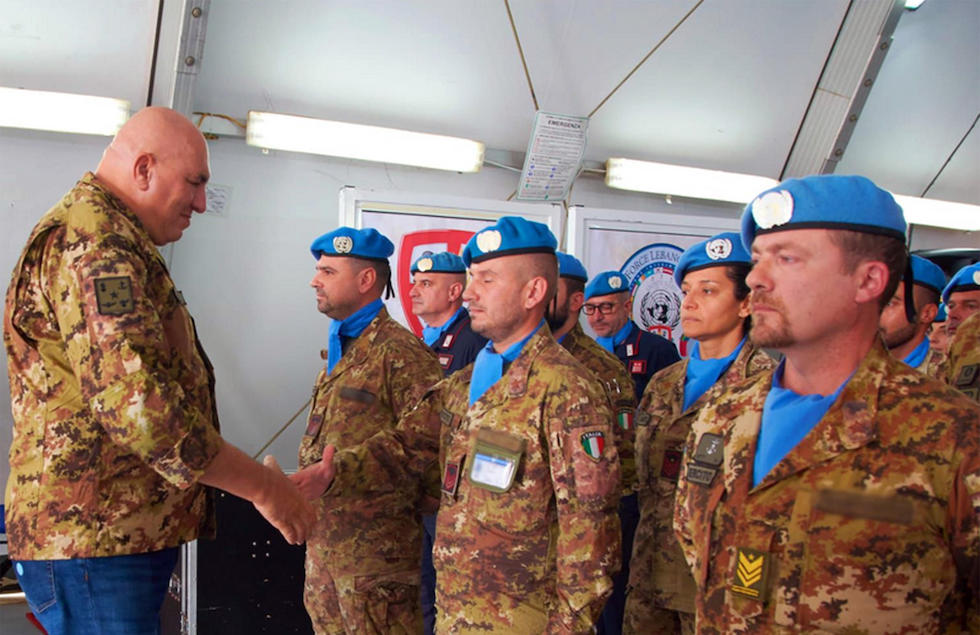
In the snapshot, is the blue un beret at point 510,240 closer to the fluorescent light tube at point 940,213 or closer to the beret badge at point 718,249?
the beret badge at point 718,249

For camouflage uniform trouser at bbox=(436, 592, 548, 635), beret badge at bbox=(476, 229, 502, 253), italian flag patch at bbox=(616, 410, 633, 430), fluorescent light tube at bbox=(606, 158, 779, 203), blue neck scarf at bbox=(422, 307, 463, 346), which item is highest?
fluorescent light tube at bbox=(606, 158, 779, 203)

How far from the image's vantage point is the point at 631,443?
10.4 feet

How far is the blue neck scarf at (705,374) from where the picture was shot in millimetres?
2541

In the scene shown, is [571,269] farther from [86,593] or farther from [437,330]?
[86,593]

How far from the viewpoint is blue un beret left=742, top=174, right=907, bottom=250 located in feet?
4.57

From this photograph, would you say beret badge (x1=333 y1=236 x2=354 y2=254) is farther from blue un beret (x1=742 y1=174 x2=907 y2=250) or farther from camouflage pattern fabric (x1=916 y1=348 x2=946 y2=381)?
camouflage pattern fabric (x1=916 y1=348 x2=946 y2=381)

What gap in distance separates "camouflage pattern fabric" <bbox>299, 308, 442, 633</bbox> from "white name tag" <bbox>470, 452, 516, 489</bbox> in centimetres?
50

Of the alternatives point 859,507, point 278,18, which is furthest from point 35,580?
point 278,18

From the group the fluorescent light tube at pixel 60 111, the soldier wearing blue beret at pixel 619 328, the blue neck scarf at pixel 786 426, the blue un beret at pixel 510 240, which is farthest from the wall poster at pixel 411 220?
the blue neck scarf at pixel 786 426

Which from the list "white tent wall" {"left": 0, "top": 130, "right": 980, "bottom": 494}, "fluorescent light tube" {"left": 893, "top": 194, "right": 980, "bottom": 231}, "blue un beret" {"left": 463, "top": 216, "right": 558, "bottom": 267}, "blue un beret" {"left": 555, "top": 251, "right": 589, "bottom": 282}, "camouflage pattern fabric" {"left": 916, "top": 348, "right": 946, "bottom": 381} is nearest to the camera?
"blue un beret" {"left": 463, "top": 216, "right": 558, "bottom": 267}

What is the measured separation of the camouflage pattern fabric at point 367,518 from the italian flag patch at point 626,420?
81cm

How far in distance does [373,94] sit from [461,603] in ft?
12.5

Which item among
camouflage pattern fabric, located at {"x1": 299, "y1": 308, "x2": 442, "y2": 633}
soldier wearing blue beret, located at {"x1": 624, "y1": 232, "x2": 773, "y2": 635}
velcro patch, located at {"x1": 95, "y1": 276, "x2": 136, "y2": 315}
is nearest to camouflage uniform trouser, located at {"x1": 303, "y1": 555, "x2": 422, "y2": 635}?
camouflage pattern fabric, located at {"x1": 299, "y1": 308, "x2": 442, "y2": 633}

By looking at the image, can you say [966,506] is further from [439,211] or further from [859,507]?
[439,211]
